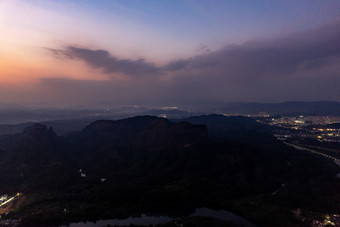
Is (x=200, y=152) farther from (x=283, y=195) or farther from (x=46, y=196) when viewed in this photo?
(x=46, y=196)

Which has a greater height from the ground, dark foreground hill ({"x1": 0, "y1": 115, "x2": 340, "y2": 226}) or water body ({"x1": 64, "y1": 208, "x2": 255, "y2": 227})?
dark foreground hill ({"x1": 0, "y1": 115, "x2": 340, "y2": 226})

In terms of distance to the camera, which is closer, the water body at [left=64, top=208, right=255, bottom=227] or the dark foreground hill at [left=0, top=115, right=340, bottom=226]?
the water body at [left=64, top=208, right=255, bottom=227]

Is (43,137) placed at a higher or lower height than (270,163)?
higher

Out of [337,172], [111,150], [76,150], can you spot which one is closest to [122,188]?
[111,150]

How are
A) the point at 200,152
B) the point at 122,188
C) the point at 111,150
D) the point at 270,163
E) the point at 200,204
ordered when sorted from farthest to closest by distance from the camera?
the point at 111,150, the point at 200,152, the point at 270,163, the point at 122,188, the point at 200,204

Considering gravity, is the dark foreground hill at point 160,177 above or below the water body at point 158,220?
above

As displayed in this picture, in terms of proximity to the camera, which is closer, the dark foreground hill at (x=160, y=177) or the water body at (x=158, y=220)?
the water body at (x=158, y=220)

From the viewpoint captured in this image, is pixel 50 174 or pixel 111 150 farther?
pixel 111 150

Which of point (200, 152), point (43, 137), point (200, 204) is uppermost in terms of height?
point (43, 137)
